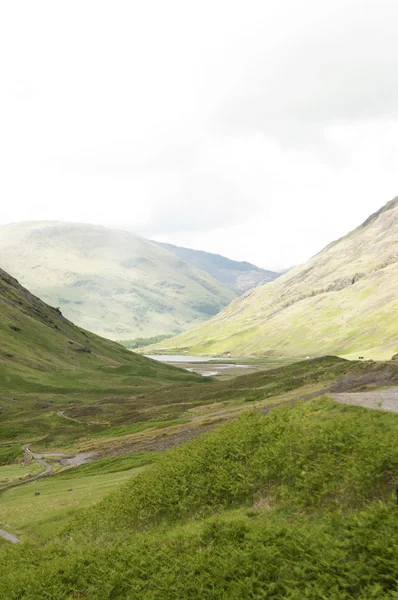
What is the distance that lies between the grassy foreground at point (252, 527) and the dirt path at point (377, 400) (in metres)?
2.55

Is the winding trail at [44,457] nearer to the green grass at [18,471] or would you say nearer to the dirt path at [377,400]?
the green grass at [18,471]

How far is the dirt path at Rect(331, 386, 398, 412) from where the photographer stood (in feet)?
109

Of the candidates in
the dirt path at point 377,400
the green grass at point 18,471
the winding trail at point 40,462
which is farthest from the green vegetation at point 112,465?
the dirt path at point 377,400

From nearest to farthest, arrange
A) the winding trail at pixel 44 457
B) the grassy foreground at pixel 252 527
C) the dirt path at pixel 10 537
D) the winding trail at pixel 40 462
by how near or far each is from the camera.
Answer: the grassy foreground at pixel 252 527 < the dirt path at pixel 10 537 < the winding trail at pixel 40 462 < the winding trail at pixel 44 457

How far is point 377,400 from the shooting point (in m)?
37.5

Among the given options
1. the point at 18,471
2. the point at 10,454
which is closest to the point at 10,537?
the point at 18,471

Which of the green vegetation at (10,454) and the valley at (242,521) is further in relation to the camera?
the green vegetation at (10,454)

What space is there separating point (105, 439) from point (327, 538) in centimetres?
8375

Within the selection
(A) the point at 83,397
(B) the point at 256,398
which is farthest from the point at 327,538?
(A) the point at 83,397

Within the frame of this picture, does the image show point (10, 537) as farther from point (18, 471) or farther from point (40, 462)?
point (40, 462)

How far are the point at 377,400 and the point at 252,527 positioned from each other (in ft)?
69.9

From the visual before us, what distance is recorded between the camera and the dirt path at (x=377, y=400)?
33375 millimetres

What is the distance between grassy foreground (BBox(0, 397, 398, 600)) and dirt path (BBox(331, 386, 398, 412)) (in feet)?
8.38

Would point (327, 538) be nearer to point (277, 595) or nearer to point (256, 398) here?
point (277, 595)
